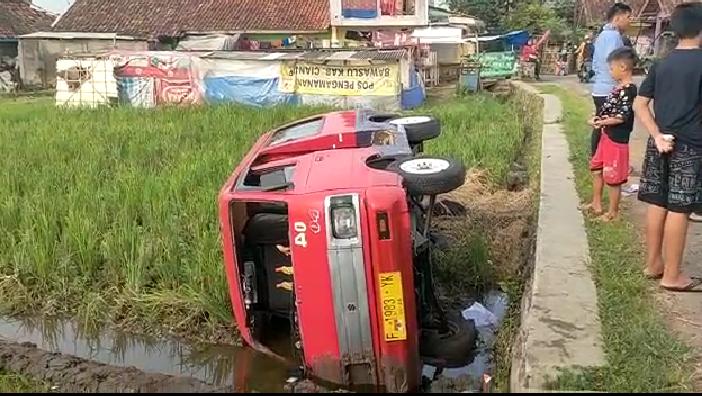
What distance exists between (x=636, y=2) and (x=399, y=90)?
16866mm

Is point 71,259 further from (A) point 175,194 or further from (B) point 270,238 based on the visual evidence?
(B) point 270,238

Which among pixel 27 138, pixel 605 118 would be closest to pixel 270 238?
pixel 605 118

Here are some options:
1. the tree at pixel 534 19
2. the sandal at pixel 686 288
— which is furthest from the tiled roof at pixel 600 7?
the sandal at pixel 686 288

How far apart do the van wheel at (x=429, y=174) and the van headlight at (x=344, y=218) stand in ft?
1.47

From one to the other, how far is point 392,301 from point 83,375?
1.76 meters

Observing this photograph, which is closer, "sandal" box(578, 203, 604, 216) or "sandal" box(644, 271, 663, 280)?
"sandal" box(644, 271, 663, 280)

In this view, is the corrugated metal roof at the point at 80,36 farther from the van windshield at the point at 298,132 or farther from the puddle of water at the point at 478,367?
the puddle of water at the point at 478,367

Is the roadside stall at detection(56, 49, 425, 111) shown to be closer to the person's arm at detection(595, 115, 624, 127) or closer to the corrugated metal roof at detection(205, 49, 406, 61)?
the corrugated metal roof at detection(205, 49, 406, 61)

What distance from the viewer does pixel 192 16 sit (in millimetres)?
30734

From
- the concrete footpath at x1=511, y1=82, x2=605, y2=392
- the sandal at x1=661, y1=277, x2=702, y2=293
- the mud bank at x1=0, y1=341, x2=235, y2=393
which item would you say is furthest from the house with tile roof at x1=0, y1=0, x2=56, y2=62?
the sandal at x1=661, y1=277, x2=702, y2=293

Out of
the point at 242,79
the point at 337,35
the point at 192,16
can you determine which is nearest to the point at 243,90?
the point at 242,79

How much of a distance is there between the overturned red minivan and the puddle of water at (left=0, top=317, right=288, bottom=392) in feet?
0.49

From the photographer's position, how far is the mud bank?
12.6ft

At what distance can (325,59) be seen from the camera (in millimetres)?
→ 20344
